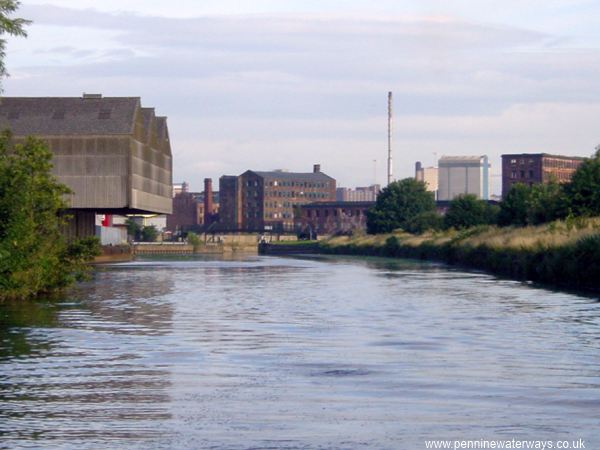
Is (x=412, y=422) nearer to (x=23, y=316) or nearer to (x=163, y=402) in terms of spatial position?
(x=163, y=402)

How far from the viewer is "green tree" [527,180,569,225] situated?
226 feet

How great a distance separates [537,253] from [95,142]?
1153 inches

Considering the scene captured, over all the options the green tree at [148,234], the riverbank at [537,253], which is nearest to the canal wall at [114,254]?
the riverbank at [537,253]

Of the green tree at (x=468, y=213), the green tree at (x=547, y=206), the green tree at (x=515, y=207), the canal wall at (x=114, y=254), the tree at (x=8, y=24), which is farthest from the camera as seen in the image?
the green tree at (x=468, y=213)

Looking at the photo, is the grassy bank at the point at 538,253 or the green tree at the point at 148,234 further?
the green tree at the point at 148,234

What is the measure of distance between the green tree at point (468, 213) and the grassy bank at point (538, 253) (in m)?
14.7

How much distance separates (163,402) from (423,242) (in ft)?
284

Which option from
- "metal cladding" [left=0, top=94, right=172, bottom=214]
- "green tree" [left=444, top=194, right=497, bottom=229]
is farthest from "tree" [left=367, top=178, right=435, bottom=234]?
"metal cladding" [left=0, top=94, right=172, bottom=214]

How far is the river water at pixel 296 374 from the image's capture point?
1270cm

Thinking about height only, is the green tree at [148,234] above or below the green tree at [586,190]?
below

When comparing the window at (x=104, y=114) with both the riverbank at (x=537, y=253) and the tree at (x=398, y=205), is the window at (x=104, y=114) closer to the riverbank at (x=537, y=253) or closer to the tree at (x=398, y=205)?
the riverbank at (x=537, y=253)

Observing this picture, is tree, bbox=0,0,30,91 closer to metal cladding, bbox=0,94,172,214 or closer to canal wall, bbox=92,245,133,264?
metal cladding, bbox=0,94,172,214

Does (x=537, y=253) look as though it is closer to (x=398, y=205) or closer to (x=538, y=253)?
(x=538, y=253)

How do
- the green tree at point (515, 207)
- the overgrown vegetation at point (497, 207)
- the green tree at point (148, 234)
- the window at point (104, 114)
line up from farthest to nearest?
1. the green tree at point (148, 234)
2. the green tree at point (515, 207)
3. the window at point (104, 114)
4. the overgrown vegetation at point (497, 207)
